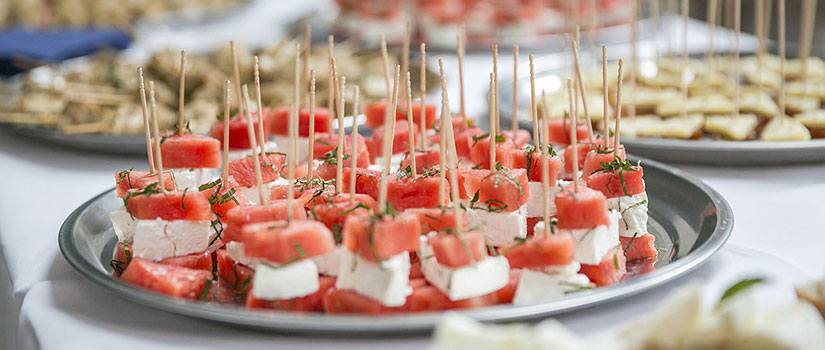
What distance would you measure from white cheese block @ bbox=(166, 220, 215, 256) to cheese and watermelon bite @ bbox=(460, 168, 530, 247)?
0.54m

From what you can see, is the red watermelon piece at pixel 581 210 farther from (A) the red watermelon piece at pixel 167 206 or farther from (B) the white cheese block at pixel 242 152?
(B) the white cheese block at pixel 242 152

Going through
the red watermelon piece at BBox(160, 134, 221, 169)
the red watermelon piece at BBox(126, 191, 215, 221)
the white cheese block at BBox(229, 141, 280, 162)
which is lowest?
the red watermelon piece at BBox(126, 191, 215, 221)

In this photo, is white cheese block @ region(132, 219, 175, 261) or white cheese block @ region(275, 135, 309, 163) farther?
white cheese block @ region(275, 135, 309, 163)

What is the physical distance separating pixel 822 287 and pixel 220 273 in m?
1.09

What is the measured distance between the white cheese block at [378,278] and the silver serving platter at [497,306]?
3.0 inches

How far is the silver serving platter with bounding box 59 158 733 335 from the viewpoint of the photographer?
1202 mm

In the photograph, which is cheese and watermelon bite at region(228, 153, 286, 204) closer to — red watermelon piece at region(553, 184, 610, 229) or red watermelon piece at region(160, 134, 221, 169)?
red watermelon piece at region(160, 134, 221, 169)

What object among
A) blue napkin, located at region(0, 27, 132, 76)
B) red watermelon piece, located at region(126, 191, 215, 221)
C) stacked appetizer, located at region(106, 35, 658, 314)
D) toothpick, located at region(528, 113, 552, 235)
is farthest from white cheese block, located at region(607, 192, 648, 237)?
blue napkin, located at region(0, 27, 132, 76)

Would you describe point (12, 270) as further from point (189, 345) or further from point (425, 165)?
A: point (425, 165)

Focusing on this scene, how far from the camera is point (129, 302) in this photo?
1.44m

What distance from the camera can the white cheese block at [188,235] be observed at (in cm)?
158

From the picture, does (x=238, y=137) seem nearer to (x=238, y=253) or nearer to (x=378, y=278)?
(x=238, y=253)

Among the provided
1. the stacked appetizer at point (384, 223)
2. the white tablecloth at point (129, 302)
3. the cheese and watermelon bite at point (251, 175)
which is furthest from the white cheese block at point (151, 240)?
the cheese and watermelon bite at point (251, 175)

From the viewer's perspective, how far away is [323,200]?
154 centimetres
